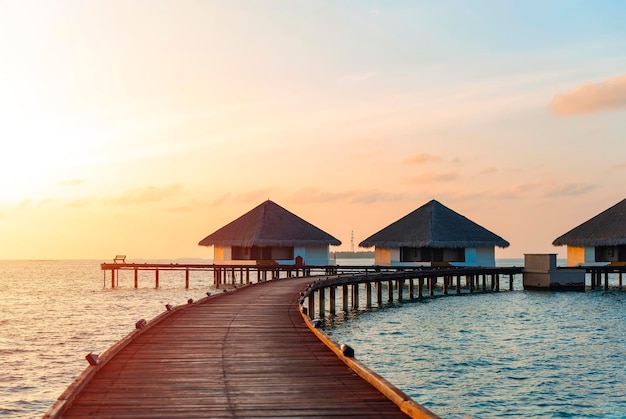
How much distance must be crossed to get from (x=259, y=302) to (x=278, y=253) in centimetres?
2920

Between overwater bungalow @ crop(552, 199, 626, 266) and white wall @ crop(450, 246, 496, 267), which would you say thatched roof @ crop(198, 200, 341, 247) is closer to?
white wall @ crop(450, 246, 496, 267)

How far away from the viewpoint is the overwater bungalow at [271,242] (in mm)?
51000

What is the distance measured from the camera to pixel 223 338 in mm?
14688

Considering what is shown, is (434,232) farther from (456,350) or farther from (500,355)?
(500,355)

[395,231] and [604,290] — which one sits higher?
[395,231]

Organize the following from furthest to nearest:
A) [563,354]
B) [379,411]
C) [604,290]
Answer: [604,290] → [563,354] → [379,411]

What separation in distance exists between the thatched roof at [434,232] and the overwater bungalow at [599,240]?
193 inches

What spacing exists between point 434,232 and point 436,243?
46.2 inches

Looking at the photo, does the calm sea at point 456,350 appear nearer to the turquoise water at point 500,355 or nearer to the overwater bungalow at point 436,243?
the turquoise water at point 500,355

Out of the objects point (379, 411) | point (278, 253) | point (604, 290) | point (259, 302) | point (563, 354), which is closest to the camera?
point (379, 411)

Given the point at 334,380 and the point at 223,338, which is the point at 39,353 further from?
the point at 334,380

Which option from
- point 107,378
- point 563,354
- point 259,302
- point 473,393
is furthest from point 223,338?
point 563,354

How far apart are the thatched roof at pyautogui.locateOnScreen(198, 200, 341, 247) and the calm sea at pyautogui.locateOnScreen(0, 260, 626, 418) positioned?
12.2m

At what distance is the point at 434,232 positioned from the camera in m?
50.3
